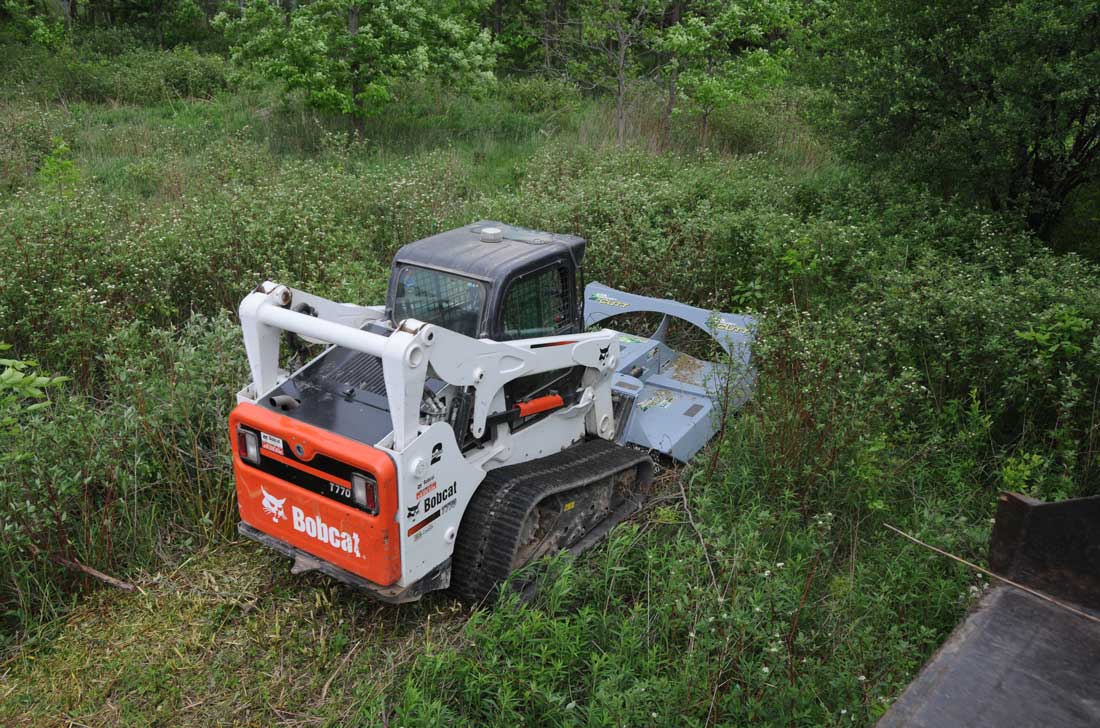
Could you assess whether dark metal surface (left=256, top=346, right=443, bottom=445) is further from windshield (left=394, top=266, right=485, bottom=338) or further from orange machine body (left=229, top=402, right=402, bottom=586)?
windshield (left=394, top=266, right=485, bottom=338)

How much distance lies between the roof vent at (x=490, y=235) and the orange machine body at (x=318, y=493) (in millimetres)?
1772

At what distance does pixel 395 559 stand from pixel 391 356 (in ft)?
3.43

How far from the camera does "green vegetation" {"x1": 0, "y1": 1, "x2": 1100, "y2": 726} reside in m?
4.25

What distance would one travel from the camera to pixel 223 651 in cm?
→ 457

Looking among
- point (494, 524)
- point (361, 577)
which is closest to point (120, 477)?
point (361, 577)

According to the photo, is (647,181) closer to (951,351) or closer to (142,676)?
(951,351)

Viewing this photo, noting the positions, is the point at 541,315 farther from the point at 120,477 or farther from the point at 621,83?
the point at 621,83

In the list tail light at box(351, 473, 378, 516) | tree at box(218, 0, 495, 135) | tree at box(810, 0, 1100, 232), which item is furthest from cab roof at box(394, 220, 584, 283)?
tree at box(218, 0, 495, 135)

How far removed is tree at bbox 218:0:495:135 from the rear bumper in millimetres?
9696

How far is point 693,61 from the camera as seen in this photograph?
1341cm

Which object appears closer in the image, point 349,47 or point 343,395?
point 343,395

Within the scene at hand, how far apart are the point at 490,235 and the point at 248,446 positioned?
2.00 metres

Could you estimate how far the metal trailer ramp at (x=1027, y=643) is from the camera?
8.45 ft

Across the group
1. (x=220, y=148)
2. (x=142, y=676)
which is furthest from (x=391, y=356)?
(x=220, y=148)
